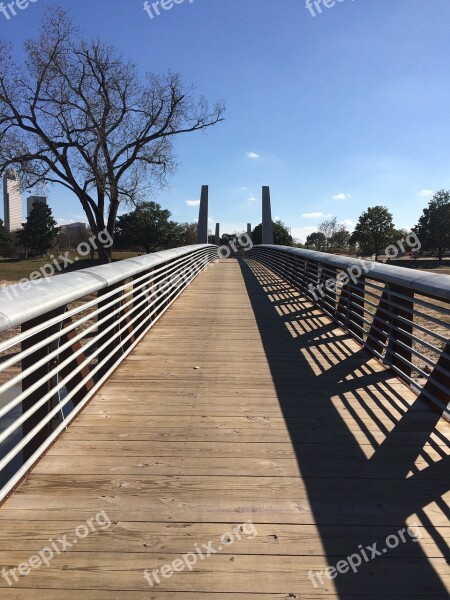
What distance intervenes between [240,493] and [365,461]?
0.90 metres

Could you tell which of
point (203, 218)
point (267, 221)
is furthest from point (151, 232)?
point (267, 221)

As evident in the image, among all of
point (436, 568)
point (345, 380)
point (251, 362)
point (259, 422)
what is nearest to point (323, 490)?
point (436, 568)

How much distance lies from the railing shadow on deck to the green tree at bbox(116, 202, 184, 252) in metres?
45.4

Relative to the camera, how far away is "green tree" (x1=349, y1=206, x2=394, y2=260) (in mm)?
61281

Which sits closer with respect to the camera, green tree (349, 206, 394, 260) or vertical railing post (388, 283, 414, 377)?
vertical railing post (388, 283, 414, 377)

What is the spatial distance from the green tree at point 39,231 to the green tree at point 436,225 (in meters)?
44.0

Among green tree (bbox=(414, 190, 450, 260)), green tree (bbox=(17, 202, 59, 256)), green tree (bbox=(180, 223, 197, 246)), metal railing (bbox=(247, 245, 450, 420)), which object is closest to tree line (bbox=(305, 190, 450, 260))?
green tree (bbox=(414, 190, 450, 260))

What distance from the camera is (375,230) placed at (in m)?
61.7

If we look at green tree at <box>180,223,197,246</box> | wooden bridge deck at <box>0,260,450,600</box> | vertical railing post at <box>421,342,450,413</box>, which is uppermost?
green tree at <box>180,223,197,246</box>

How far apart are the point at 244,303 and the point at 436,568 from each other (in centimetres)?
859

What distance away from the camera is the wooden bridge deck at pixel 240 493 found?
7.39ft

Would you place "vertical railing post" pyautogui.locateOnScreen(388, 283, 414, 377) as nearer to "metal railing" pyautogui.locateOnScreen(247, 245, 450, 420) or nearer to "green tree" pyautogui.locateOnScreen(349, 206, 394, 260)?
"metal railing" pyautogui.locateOnScreen(247, 245, 450, 420)

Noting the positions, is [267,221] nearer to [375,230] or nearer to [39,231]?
[375,230]

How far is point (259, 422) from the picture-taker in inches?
157
